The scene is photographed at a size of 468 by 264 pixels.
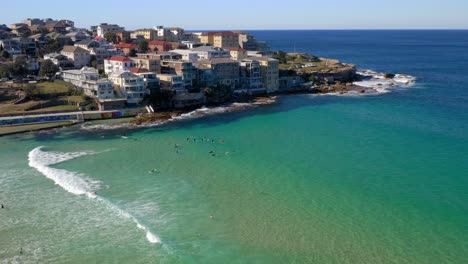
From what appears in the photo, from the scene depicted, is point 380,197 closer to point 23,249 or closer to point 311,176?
point 311,176

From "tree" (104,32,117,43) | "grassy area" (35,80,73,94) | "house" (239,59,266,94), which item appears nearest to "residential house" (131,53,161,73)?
"grassy area" (35,80,73,94)

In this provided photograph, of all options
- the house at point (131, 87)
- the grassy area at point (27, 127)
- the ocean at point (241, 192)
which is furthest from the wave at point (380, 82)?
the grassy area at point (27, 127)

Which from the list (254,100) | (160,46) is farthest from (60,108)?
(160,46)

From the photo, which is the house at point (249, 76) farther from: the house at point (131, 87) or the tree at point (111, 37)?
the tree at point (111, 37)

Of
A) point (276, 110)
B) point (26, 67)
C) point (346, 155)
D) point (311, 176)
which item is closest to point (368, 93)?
point (276, 110)

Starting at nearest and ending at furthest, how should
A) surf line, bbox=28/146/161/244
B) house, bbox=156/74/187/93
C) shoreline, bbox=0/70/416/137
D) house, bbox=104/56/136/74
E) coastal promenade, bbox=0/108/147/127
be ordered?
surf line, bbox=28/146/161/244 → coastal promenade, bbox=0/108/147/127 → shoreline, bbox=0/70/416/137 → house, bbox=156/74/187/93 → house, bbox=104/56/136/74

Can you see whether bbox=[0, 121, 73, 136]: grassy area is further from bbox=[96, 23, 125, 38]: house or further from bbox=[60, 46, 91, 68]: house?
bbox=[96, 23, 125, 38]: house
